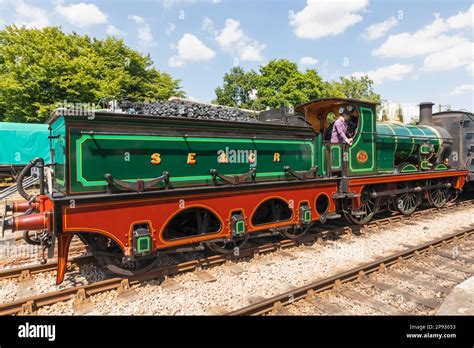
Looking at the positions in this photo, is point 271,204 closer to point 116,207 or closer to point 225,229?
point 225,229

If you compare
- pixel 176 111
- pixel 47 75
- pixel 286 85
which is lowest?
pixel 176 111

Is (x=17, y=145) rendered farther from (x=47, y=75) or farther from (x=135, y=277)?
(x=135, y=277)

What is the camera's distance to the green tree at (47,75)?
20.3m

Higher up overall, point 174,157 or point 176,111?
point 176,111

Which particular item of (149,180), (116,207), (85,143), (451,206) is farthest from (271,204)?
(451,206)

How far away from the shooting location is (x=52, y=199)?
4.42 m

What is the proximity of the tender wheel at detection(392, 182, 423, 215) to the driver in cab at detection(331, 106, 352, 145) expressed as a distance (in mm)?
3214

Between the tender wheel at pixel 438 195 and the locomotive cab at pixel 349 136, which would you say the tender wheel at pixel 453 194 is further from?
the locomotive cab at pixel 349 136

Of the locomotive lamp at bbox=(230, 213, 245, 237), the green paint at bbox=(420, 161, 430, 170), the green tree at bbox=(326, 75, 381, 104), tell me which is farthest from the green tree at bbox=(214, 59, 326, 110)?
the locomotive lamp at bbox=(230, 213, 245, 237)

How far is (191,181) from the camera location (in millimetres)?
5625

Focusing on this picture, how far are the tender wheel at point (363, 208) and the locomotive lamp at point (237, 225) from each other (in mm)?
3499

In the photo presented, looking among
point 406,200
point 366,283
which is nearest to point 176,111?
point 366,283

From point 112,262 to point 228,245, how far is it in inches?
93.6
